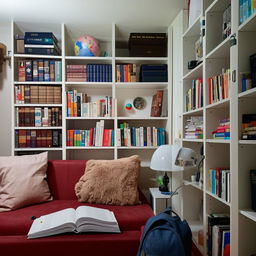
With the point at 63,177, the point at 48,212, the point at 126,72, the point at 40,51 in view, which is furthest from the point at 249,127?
the point at 40,51

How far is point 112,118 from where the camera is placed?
290 cm

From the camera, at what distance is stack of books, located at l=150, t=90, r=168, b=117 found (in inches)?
117

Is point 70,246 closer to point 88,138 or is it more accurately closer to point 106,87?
point 88,138

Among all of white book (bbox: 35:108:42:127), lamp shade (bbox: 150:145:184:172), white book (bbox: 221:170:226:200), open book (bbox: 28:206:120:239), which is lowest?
open book (bbox: 28:206:120:239)

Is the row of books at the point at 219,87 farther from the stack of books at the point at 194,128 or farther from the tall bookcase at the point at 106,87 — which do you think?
the tall bookcase at the point at 106,87

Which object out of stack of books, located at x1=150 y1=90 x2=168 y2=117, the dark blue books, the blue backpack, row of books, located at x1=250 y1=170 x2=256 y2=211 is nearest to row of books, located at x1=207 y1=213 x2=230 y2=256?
the blue backpack

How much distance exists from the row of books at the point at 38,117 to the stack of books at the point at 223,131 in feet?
6.00

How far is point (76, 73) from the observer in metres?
2.91

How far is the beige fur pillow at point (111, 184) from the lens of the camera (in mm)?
2219

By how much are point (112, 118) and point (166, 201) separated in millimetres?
1112

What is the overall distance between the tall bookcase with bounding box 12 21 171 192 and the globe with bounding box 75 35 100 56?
0.24 ft

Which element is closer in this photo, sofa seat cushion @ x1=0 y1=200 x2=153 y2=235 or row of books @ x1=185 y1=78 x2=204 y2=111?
sofa seat cushion @ x1=0 y1=200 x2=153 y2=235

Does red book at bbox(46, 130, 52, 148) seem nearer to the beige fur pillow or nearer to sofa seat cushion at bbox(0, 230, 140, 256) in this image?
the beige fur pillow

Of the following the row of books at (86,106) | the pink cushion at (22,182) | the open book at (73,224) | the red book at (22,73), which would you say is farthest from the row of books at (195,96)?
the red book at (22,73)
